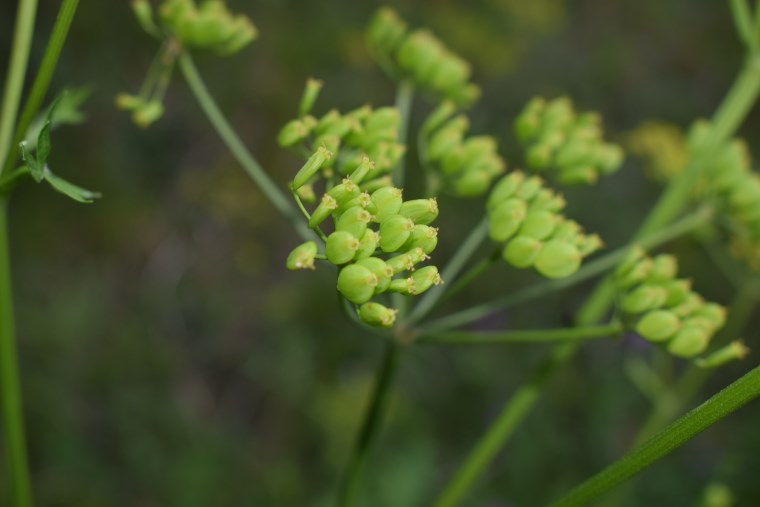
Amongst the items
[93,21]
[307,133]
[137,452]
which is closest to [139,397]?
[137,452]

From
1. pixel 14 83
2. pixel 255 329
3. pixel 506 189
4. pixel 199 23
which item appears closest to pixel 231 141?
pixel 199 23

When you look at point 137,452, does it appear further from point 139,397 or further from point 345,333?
point 345,333

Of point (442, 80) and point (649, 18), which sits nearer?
point (442, 80)

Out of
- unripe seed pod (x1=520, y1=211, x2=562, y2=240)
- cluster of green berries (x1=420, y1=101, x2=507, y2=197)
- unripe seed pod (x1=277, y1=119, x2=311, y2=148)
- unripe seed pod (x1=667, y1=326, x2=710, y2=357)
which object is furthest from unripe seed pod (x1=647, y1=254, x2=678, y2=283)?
unripe seed pod (x1=277, y1=119, x2=311, y2=148)

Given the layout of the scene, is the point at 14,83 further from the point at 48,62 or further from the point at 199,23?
the point at 199,23

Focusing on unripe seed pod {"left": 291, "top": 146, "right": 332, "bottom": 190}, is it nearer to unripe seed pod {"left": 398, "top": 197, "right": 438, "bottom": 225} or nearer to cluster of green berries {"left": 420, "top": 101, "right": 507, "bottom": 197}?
unripe seed pod {"left": 398, "top": 197, "right": 438, "bottom": 225}

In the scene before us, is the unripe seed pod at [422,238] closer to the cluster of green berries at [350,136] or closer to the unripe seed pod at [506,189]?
the cluster of green berries at [350,136]
